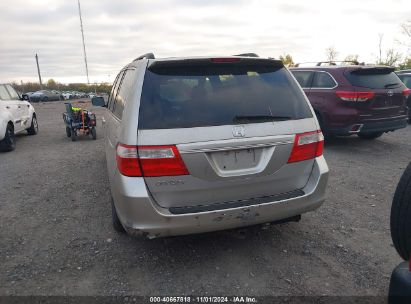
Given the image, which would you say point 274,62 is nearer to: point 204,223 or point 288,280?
point 204,223

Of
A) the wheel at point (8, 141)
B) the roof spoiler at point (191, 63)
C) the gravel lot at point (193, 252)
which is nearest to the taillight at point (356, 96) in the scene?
the gravel lot at point (193, 252)

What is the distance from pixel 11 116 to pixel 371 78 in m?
8.38

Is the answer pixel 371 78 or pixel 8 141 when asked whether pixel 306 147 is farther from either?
pixel 8 141

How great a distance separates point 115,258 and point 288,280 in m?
1.59

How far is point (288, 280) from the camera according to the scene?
278cm

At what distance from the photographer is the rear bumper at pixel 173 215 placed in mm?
2576

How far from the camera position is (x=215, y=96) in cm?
284

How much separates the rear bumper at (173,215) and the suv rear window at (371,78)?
4797 millimetres

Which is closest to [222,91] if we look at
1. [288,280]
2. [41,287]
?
[288,280]

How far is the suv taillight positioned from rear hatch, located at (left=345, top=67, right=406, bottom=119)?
5.33 m

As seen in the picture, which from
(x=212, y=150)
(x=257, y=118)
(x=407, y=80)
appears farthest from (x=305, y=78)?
(x=212, y=150)

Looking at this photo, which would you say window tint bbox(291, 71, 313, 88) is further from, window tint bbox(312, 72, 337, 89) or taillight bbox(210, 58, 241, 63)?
taillight bbox(210, 58, 241, 63)

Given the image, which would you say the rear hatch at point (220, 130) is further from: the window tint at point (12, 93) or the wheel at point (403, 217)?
the window tint at point (12, 93)

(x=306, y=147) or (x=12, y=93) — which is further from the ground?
(x=12, y=93)
